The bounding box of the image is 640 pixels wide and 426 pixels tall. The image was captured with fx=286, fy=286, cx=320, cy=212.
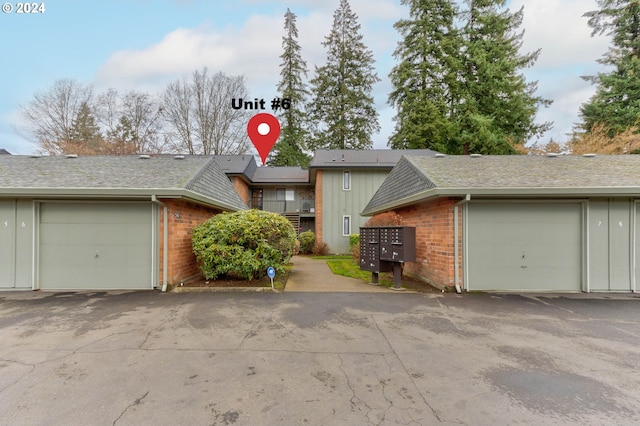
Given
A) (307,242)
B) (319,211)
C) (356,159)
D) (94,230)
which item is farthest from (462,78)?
(94,230)

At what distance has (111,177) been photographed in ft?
24.2

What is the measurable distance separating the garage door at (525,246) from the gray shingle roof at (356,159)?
10306 millimetres

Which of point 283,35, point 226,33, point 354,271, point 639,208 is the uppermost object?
point 283,35

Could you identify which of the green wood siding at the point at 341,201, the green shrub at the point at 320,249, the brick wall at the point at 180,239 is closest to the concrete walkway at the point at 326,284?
the brick wall at the point at 180,239

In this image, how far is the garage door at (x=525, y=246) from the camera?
6.66 meters

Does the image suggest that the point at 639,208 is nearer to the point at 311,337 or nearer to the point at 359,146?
the point at 311,337

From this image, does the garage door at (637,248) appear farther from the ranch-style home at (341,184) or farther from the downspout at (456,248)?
the ranch-style home at (341,184)

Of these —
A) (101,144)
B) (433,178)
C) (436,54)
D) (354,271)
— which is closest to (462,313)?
(433,178)

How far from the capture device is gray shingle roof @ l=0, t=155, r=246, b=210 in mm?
6410

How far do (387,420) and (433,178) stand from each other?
19.5ft

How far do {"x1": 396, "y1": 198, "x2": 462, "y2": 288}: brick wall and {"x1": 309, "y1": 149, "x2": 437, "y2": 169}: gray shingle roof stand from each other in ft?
28.3

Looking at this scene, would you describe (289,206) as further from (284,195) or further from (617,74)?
(617,74)

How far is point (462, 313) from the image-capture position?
200 inches

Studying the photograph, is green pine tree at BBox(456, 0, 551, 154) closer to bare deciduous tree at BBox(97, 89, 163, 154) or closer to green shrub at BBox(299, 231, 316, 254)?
green shrub at BBox(299, 231, 316, 254)
